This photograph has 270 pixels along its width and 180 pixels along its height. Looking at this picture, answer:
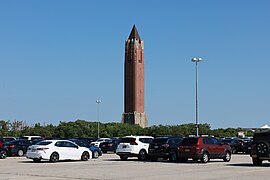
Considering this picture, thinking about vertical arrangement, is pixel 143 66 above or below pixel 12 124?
above

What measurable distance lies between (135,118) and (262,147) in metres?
115

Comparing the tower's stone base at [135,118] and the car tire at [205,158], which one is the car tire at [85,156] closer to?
the car tire at [205,158]

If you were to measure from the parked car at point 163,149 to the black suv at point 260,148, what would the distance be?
5787mm

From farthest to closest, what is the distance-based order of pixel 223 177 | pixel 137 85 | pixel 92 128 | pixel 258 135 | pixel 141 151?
pixel 137 85
pixel 92 128
pixel 141 151
pixel 258 135
pixel 223 177

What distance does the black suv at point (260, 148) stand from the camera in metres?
27.4

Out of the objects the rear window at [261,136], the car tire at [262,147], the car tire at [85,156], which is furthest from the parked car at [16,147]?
the car tire at [262,147]

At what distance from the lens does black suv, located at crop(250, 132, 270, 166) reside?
90.0 feet

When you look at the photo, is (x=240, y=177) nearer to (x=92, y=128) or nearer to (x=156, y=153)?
(x=156, y=153)

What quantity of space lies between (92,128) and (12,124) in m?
18.9

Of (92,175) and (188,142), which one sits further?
(188,142)

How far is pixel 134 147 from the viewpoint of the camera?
33.7m

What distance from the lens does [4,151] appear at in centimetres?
3825

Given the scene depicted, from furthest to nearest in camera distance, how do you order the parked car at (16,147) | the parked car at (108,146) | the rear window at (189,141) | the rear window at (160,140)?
the parked car at (108,146) → the parked car at (16,147) → the rear window at (160,140) → the rear window at (189,141)

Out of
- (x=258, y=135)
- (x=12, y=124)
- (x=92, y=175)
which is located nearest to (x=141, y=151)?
(x=258, y=135)
